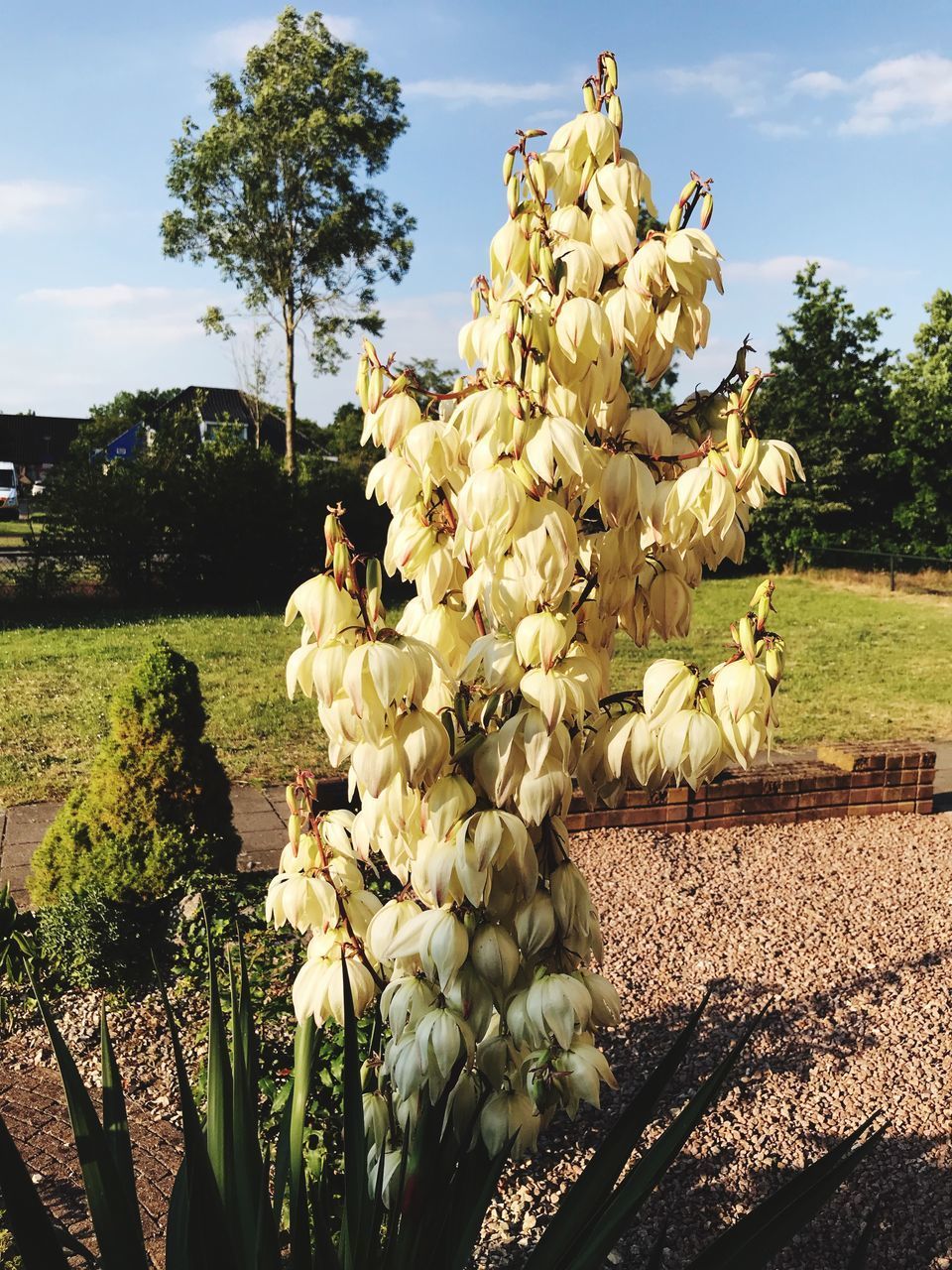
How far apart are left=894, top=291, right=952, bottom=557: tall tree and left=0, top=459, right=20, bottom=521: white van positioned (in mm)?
21322

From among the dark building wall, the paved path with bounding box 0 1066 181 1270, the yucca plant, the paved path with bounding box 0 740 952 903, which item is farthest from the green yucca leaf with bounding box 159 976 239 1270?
the dark building wall

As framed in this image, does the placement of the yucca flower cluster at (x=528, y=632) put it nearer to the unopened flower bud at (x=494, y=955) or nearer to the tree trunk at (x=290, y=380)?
the unopened flower bud at (x=494, y=955)

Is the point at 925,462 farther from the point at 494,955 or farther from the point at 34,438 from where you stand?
the point at 34,438

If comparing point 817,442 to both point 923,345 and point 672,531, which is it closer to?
point 923,345

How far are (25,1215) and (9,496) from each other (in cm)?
3509

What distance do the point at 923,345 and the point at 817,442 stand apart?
15.9ft

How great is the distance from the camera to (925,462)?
59.8ft

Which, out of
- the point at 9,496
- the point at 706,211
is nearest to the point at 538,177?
the point at 706,211

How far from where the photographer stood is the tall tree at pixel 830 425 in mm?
Answer: 18141

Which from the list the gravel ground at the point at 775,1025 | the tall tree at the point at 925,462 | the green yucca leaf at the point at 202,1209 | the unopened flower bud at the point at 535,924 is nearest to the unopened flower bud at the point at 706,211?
the unopened flower bud at the point at 535,924

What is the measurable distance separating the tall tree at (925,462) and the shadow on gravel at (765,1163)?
1670 centimetres

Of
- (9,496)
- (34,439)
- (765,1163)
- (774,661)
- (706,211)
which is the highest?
(34,439)

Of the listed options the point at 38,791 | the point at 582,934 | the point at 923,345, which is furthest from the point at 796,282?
the point at 582,934

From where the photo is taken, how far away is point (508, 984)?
62.8 inches
